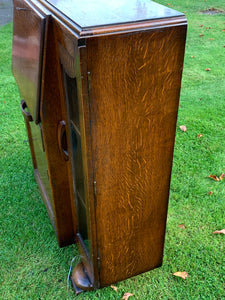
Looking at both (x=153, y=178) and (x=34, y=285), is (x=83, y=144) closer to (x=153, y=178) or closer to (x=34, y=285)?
(x=153, y=178)

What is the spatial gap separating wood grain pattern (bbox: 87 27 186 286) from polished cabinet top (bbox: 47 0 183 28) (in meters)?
0.09

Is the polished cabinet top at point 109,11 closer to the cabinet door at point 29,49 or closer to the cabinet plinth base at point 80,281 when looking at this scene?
the cabinet door at point 29,49

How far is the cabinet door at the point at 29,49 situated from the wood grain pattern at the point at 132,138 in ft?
1.50

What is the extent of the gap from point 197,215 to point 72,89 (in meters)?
1.68

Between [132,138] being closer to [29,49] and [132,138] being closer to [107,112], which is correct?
[107,112]

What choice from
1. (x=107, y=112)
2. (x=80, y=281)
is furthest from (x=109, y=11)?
(x=80, y=281)

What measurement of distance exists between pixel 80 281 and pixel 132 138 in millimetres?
1126

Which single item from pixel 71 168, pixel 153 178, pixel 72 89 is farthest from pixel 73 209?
pixel 72 89

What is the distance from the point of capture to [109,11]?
1632 mm

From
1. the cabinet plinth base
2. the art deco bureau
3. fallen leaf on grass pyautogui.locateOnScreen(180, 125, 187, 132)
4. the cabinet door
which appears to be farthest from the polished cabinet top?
fallen leaf on grass pyautogui.locateOnScreen(180, 125, 187, 132)

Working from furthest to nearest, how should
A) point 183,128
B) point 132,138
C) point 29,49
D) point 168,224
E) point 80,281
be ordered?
point 183,128
point 168,224
point 80,281
point 29,49
point 132,138

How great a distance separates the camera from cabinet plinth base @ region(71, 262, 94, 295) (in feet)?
7.36

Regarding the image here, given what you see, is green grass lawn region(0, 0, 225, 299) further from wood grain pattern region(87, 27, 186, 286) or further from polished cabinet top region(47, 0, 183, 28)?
polished cabinet top region(47, 0, 183, 28)

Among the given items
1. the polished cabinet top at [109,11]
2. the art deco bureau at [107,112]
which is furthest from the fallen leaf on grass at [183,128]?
the polished cabinet top at [109,11]
